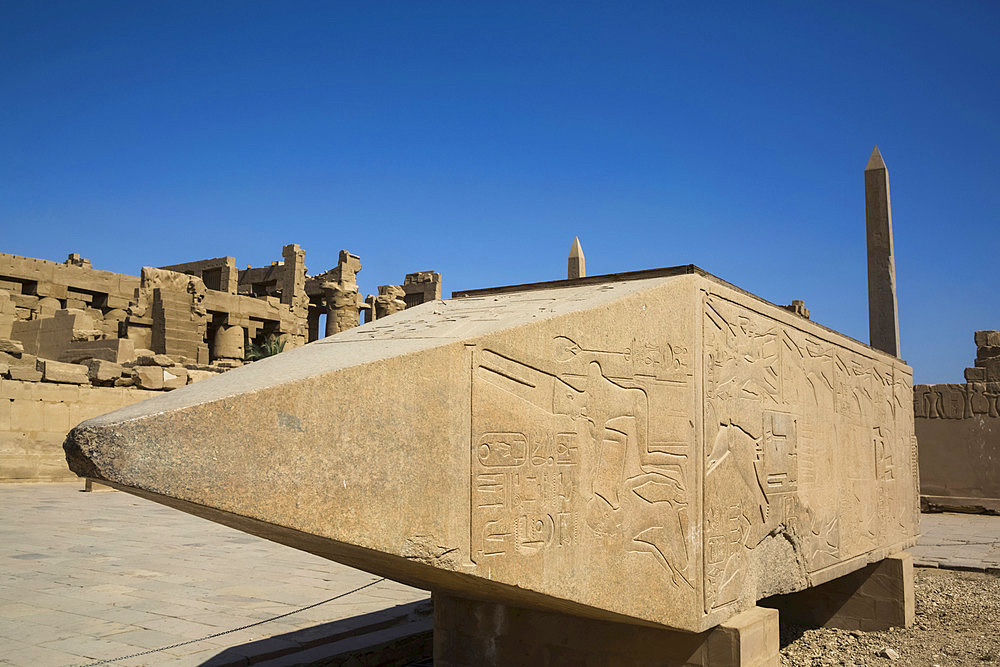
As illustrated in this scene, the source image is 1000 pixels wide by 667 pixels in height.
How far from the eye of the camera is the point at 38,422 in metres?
12.7

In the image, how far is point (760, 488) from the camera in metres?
3.95

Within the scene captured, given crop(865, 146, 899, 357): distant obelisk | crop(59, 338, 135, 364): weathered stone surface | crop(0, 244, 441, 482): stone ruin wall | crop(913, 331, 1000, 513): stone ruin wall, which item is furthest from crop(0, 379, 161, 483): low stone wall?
crop(913, 331, 1000, 513): stone ruin wall

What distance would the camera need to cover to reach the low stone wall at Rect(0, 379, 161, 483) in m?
12.4

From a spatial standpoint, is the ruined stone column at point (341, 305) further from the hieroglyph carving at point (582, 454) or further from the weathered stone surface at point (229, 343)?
the hieroglyph carving at point (582, 454)

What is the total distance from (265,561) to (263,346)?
62.7ft

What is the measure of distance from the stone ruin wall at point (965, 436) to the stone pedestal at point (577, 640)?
10.6m

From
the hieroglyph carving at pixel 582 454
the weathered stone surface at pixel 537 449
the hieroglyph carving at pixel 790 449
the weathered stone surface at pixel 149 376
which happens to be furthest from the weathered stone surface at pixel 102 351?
the hieroglyph carving at pixel 582 454

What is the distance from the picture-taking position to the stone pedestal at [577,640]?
11.4ft

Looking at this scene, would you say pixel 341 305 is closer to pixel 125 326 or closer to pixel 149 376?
pixel 125 326

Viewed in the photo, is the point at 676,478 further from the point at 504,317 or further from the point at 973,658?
the point at 973,658

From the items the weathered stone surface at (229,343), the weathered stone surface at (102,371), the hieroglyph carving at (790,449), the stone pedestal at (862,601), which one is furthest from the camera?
the weathered stone surface at (229,343)

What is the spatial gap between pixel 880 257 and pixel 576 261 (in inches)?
203

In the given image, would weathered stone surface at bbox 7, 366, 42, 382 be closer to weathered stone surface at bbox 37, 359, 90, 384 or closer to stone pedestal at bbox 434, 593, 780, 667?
weathered stone surface at bbox 37, 359, 90, 384

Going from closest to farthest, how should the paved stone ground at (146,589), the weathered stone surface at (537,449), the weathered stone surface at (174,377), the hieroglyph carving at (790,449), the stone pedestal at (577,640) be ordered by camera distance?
1. the weathered stone surface at (537,449)
2. the stone pedestal at (577,640)
3. the hieroglyph carving at (790,449)
4. the paved stone ground at (146,589)
5. the weathered stone surface at (174,377)
